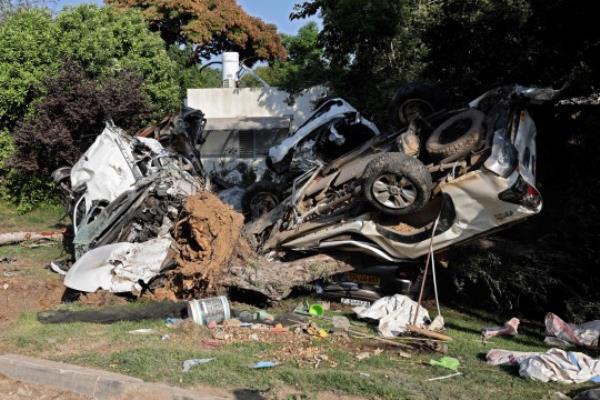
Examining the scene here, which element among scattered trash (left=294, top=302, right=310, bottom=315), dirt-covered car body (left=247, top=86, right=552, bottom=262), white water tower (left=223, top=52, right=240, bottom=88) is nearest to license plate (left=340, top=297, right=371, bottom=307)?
scattered trash (left=294, top=302, right=310, bottom=315)

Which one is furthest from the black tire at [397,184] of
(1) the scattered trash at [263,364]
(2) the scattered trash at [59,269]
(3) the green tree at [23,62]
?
(3) the green tree at [23,62]

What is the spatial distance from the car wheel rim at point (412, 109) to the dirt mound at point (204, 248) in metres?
3.11

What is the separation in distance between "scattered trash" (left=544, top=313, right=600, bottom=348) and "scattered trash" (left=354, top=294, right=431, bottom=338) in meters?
1.24

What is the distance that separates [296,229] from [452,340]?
8.12 feet

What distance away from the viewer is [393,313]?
6.55m

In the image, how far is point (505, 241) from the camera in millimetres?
7383

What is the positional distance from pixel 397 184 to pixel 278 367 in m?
2.66

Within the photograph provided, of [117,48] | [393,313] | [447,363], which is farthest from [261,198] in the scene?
[117,48]

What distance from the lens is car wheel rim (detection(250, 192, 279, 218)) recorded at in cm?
1069

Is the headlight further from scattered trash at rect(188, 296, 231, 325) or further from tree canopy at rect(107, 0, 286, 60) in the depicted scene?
tree canopy at rect(107, 0, 286, 60)

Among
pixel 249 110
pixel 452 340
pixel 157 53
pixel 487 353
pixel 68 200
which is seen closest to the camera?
pixel 487 353

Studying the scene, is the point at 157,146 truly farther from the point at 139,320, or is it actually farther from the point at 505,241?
the point at 505,241

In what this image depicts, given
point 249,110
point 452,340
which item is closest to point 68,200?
point 452,340

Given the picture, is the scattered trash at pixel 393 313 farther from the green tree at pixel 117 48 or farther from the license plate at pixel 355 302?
the green tree at pixel 117 48
